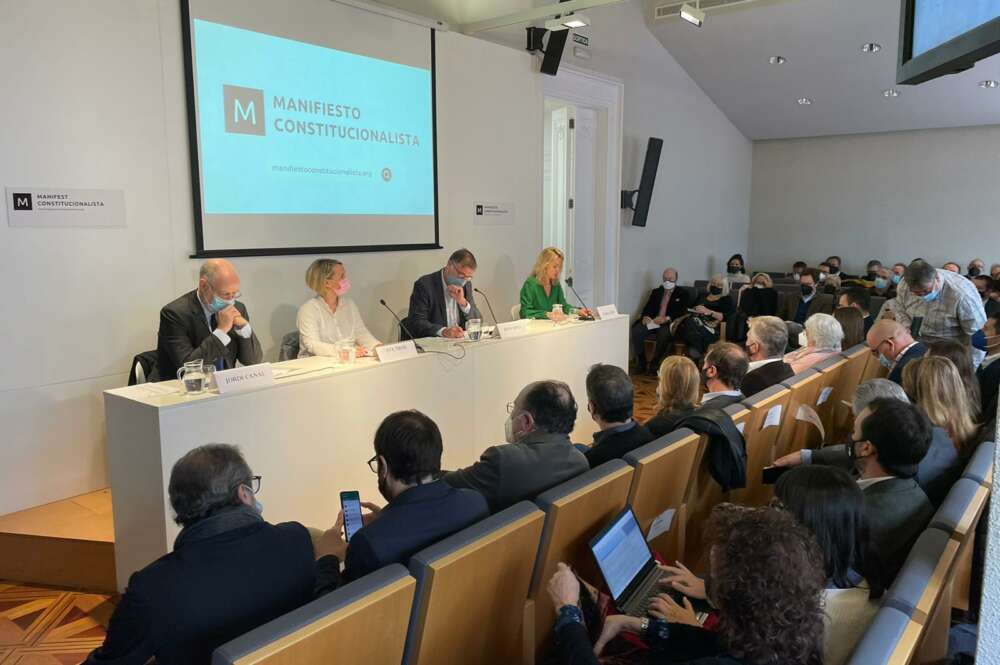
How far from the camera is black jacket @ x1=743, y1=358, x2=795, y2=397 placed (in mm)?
3410

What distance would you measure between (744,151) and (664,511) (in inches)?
367

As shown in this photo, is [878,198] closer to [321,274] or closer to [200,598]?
[321,274]

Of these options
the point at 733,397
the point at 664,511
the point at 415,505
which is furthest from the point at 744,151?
the point at 415,505

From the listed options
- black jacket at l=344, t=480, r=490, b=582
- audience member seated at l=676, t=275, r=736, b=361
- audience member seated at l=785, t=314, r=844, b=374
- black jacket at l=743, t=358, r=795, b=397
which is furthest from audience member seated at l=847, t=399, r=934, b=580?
audience member seated at l=676, t=275, r=736, b=361

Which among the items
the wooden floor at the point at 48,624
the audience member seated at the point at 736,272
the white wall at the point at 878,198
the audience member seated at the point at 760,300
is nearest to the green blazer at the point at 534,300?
the wooden floor at the point at 48,624

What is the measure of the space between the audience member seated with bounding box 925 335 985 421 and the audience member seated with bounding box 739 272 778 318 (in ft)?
14.9

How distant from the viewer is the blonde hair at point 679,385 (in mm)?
2783

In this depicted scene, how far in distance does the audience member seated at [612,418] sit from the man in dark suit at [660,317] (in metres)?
4.83

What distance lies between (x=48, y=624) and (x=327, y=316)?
1.88 meters

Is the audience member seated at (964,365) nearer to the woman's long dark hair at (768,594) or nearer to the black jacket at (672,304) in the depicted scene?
the woman's long dark hair at (768,594)

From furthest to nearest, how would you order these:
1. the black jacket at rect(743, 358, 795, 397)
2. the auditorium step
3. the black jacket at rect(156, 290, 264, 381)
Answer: the black jacket at rect(743, 358, 795, 397), the black jacket at rect(156, 290, 264, 381), the auditorium step

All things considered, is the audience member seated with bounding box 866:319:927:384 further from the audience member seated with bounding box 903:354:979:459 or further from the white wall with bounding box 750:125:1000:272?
the white wall with bounding box 750:125:1000:272

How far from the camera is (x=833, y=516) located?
64.0 inches

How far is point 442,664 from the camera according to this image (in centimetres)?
159
